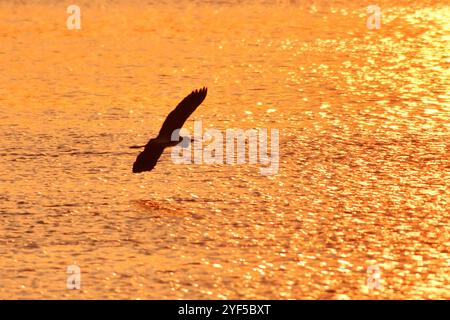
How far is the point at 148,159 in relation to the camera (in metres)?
10.0

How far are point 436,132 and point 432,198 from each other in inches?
95.6

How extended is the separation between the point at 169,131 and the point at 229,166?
5.57 feet

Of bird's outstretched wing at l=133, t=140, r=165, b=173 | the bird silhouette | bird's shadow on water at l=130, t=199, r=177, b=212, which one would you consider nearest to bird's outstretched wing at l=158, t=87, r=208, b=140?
the bird silhouette

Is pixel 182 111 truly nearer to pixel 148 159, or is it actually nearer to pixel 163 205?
pixel 148 159

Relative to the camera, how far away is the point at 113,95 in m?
14.9

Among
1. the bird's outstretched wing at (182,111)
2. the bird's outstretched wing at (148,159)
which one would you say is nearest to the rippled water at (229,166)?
the bird's outstretched wing at (148,159)

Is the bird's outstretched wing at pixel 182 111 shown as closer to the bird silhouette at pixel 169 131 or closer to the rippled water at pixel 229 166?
the bird silhouette at pixel 169 131

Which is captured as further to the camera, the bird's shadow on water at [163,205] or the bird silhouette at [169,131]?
the bird's shadow on water at [163,205]

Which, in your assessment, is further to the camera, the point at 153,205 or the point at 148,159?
the point at 153,205

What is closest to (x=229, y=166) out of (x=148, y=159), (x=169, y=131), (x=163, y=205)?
(x=163, y=205)

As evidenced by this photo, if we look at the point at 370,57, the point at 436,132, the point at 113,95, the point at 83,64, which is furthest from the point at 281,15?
the point at 436,132

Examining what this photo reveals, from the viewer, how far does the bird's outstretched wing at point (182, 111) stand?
32.3ft

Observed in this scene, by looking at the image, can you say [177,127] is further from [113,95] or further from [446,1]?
[446,1]

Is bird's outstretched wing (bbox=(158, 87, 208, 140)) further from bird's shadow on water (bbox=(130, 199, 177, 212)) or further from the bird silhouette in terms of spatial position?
bird's shadow on water (bbox=(130, 199, 177, 212))
